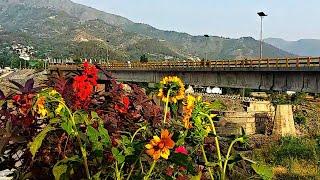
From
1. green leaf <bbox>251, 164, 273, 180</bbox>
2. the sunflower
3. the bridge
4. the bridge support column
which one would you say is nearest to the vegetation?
the sunflower

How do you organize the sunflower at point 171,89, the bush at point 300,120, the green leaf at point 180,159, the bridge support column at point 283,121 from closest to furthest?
the green leaf at point 180,159 < the sunflower at point 171,89 < the bridge support column at point 283,121 < the bush at point 300,120

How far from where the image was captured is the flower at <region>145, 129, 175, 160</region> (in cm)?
187

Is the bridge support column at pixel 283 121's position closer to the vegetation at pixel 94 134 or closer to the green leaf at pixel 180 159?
the vegetation at pixel 94 134

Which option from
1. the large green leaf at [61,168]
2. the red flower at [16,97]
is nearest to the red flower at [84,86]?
the red flower at [16,97]

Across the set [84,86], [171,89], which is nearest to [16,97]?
[84,86]

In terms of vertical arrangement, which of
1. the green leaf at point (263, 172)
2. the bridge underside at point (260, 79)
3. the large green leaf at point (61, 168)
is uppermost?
the large green leaf at point (61, 168)

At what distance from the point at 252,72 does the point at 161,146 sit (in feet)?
99.6

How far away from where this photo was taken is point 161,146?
73.6 inches

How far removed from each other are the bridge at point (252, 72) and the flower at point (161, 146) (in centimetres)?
2481

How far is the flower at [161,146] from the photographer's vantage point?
1.87 meters

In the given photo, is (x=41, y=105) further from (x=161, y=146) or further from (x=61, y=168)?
(x=161, y=146)

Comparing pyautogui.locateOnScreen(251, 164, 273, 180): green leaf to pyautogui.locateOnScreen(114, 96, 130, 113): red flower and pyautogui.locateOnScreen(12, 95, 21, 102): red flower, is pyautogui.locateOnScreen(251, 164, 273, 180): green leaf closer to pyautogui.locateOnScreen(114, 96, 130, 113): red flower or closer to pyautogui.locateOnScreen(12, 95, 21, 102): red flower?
pyautogui.locateOnScreen(114, 96, 130, 113): red flower

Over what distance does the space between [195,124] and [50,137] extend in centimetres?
68

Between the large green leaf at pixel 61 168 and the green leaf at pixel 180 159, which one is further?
the large green leaf at pixel 61 168
